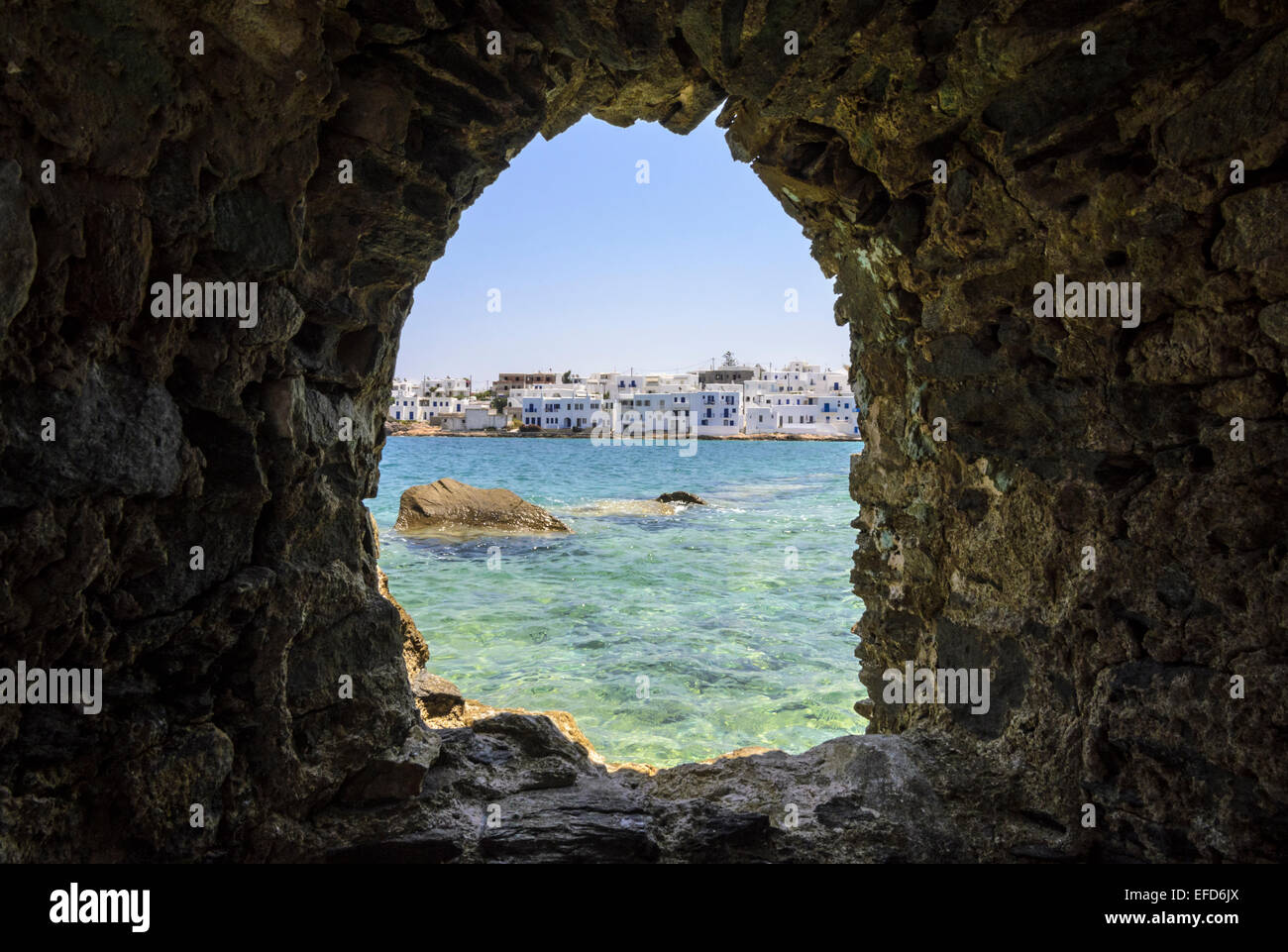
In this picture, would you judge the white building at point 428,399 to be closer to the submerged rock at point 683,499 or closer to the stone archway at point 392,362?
the submerged rock at point 683,499

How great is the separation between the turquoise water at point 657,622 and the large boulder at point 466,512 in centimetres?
76

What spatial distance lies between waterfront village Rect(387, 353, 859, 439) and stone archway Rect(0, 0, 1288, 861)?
230 ft

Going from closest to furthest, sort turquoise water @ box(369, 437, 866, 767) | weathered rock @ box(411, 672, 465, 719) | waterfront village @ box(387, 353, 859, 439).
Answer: weathered rock @ box(411, 672, 465, 719), turquoise water @ box(369, 437, 866, 767), waterfront village @ box(387, 353, 859, 439)

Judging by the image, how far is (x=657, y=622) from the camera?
516 inches

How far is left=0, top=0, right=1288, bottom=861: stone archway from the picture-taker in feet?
8.62

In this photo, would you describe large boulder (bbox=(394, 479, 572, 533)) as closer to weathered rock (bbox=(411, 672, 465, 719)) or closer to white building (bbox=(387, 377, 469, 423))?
weathered rock (bbox=(411, 672, 465, 719))

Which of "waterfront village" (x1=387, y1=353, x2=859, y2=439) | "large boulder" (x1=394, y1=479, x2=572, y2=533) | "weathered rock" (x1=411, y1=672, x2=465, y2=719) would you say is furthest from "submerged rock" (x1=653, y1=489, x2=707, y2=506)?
"waterfront village" (x1=387, y1=353, x2=859, y2=439)

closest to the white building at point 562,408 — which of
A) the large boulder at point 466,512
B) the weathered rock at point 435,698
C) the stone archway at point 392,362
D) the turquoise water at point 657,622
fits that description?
the turquoise water at point 657,622

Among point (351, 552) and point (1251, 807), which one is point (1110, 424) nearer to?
point (1251, 807)

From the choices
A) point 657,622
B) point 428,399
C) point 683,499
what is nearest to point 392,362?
point 657,622

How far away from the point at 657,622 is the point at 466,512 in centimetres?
931

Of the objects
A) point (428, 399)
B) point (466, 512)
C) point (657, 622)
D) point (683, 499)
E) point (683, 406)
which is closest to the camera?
point (657, 622)

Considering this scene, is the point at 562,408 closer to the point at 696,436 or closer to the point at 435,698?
the point at 696,436
